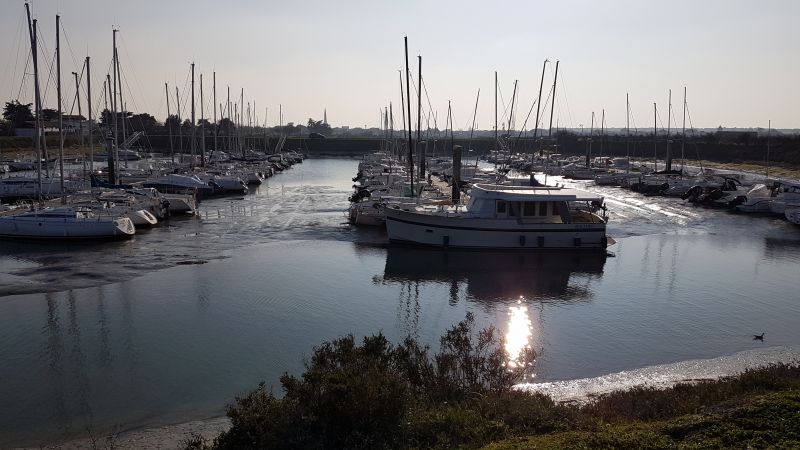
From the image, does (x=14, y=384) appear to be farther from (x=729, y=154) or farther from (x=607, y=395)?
(x=729, y=154)

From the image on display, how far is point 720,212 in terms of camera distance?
48250mm

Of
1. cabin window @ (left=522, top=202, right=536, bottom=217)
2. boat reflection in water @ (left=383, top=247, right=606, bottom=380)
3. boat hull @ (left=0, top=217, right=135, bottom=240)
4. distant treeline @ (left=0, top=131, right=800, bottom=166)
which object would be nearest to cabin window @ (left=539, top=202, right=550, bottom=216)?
cabin window @ (left=522, top=202, right=536, bottom=217)

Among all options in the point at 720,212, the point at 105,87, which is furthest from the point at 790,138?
the point at 105,87

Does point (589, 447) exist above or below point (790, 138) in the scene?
below

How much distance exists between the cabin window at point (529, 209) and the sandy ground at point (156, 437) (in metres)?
21.2

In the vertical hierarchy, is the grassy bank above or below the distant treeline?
below

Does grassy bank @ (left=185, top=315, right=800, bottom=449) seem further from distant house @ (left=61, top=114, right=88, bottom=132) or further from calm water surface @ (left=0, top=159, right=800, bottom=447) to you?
distant house @ (left=61, top=114, right=88, bottom=132)

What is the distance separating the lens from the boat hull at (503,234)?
31.2 metres

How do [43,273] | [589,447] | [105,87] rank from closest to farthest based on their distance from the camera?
1. [589,447]
2. [43,273]
3. [105,87]

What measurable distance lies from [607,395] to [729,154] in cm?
9663

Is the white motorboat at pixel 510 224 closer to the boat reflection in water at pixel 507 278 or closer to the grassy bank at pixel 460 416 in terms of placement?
the boat reflection in water at pixel 507 278

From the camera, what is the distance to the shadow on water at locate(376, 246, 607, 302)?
978 inches

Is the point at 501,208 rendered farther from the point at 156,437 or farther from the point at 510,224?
the point at 156,437

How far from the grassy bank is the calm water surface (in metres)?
3.66
